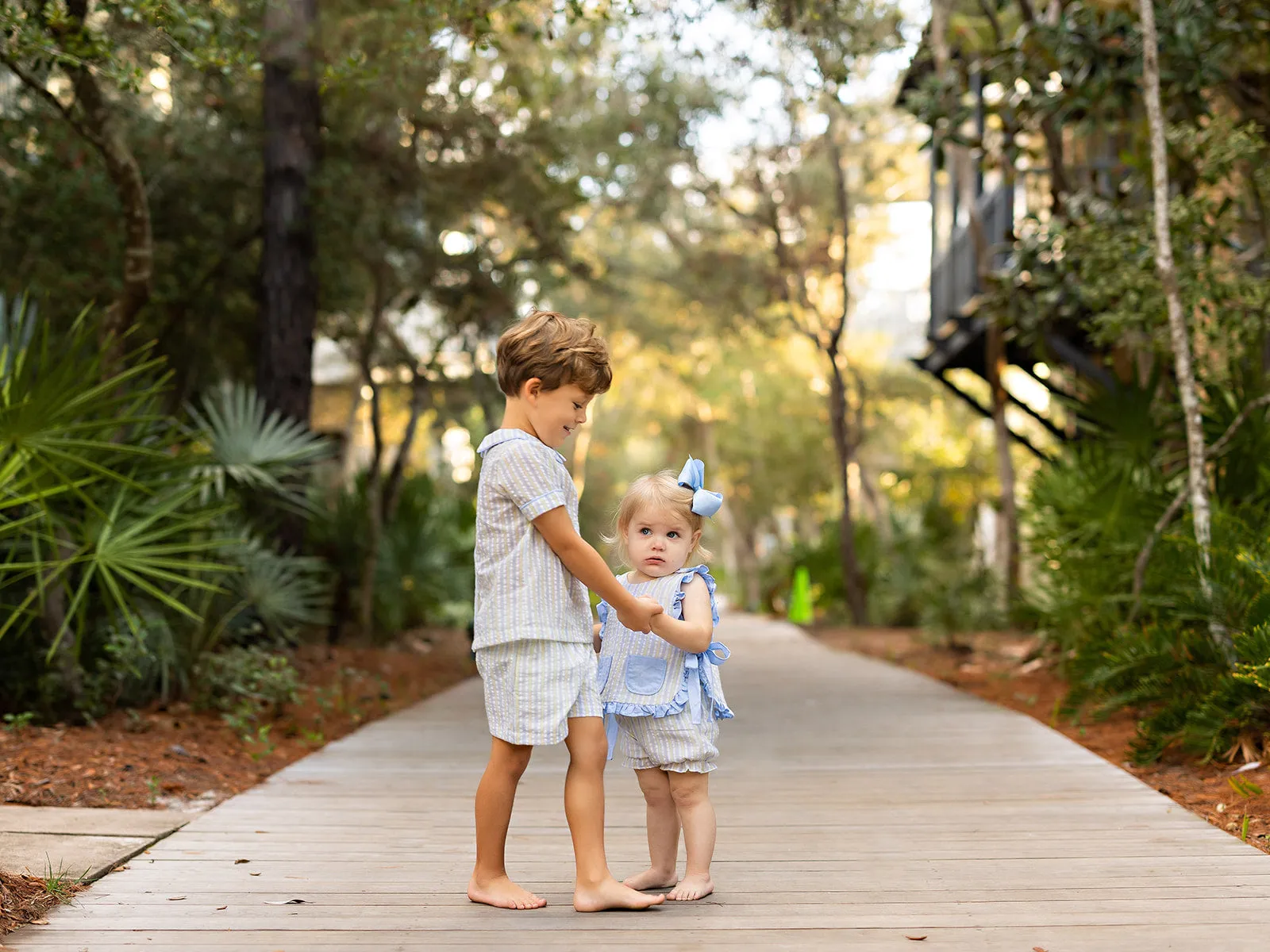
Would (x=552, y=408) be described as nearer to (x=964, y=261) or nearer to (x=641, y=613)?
(x=641, y=613)

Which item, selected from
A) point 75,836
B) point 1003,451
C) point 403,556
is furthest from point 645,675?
point 1003,451

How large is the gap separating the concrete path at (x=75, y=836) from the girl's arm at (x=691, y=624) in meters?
1.92

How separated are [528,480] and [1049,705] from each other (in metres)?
5.66

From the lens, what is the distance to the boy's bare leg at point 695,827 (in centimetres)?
362

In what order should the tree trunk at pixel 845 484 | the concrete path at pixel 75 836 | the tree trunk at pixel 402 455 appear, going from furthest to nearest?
the tree trunk at pixel 845 484, the tree trunk at pixel 402 455, the concrete path at pixel 75 836

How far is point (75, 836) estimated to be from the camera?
4.39 meters

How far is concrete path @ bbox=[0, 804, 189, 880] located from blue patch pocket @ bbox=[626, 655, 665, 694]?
1743mm

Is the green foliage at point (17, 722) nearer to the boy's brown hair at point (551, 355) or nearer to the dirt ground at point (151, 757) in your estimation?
the dirt ground at point (151, 757)

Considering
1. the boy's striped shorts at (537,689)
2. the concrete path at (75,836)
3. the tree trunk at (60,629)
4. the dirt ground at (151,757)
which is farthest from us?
the tree trunk at (60,629)

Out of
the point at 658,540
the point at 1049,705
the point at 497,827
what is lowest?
the point at 1049,705

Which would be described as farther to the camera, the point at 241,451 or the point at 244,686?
the point at 241,451

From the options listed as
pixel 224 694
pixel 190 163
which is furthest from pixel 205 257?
pixel 224 694

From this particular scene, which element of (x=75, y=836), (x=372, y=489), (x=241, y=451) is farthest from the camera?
(x=372, y=489)

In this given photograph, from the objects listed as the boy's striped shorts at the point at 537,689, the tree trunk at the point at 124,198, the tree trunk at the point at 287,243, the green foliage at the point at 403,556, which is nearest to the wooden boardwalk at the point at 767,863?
the boy's striped shorts at the point at 537,689
